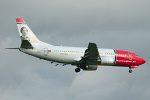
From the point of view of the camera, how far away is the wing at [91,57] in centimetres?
5909

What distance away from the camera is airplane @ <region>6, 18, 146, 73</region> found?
193ft

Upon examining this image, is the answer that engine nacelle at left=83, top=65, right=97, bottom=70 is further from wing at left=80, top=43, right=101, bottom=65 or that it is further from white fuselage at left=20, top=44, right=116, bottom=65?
white fuselage at left=20, top=44, right=116, bottom=65

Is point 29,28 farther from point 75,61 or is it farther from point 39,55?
point 75,61

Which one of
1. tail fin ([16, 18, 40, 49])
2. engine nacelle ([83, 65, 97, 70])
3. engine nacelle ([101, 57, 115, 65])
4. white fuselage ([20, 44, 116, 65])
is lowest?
engine nacelle ([83, 65, 97, 70])

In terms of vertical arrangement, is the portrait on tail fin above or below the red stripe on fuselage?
above

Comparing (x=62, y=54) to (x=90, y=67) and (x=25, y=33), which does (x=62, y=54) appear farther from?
(x=25, y=33)

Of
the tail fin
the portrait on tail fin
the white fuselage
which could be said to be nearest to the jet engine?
the white fuselage

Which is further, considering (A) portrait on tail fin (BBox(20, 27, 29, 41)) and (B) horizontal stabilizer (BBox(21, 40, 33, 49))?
(A) portrait on tail fin (BBox(20, 27, 29, 41))

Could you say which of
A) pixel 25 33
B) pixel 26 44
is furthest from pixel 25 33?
pixel 26 44

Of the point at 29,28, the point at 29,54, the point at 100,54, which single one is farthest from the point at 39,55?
the point at 100,54

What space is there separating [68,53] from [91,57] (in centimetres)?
389

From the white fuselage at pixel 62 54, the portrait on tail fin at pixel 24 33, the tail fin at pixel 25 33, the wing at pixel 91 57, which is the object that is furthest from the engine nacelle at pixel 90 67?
the portrait on tail fin at pixel 24 33

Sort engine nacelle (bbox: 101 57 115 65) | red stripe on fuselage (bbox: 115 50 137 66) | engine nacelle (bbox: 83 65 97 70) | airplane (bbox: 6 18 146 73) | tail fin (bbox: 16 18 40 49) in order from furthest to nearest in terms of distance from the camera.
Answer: red stripe on fuselage (bbox: 115 50 137 66) < engine nacelle (bbox: 83 65 97 70) < engine nacelle (bbox: 101 57 115 65) < tail fin (bbox: 16 18 40 49) < airplane (bbox: 6 18 146 73)

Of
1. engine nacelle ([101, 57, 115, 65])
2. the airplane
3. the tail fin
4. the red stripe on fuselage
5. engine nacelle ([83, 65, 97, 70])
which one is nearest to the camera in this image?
the airplane
